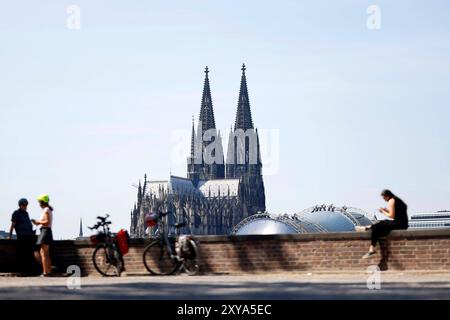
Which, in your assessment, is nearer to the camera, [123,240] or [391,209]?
[391,209]

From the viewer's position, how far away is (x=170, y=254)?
16.9 meters

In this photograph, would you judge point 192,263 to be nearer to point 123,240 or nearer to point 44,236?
point 123,240

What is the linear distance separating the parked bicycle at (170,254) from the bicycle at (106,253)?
469 mm

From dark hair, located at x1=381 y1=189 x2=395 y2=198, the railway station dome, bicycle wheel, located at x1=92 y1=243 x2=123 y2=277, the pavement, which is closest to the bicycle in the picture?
bicycle wheel, located at x1=92 y1=243 x2=123 y2=277

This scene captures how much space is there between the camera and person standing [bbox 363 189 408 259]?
54.1 ft

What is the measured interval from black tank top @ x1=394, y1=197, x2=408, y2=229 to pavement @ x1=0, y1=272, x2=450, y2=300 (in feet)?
6.28

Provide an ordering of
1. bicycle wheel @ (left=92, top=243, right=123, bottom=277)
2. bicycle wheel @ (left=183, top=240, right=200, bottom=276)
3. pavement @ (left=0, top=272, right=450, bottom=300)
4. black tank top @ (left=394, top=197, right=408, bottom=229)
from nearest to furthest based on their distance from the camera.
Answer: pavement @ (left=0, top=272, right=450, bottom=300)
black tank top @ (left=394, top=197, right=408, bottom=229)
bicycle wheel @ (left=183, top=240, right=200, bottom=276)
bicycle wheel @ (left=92, top=243, right=123, bottom=277)

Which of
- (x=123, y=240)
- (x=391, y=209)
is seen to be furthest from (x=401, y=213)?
(x=123, y=240)

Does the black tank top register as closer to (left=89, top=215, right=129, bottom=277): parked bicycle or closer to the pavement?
the pavement

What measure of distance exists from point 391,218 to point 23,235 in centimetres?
659
